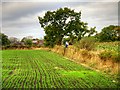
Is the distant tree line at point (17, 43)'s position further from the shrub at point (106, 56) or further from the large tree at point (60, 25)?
the shrub at point (106, 56)

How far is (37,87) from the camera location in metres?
10.1

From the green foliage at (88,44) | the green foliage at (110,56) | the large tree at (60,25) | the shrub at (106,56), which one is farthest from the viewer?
the large tree at (60,25)

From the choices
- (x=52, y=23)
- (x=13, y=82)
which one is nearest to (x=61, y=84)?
(x=13, y=82)

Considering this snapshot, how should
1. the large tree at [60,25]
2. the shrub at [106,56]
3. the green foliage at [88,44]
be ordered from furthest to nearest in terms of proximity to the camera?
the large tree at [60,25]
the green foliage at [88,44]
the shrub at [106,56]

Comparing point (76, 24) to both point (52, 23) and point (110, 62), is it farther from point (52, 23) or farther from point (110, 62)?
point (110, 62)

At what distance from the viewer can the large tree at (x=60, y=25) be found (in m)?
50.0

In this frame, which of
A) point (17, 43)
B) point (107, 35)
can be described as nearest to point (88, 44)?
point (107, 35)

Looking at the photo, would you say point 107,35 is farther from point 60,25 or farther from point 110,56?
A: point 110,56

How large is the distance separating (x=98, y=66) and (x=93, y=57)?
7.57 feet

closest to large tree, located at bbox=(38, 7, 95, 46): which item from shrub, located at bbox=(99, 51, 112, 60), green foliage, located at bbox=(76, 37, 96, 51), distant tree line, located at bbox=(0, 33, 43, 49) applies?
distant tree line, located at bbox=(0, 33, 43, 49)

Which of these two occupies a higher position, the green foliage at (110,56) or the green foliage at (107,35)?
the green foliage at (107,35)

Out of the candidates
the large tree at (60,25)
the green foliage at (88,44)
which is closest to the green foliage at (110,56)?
the green foliage at (88,44)

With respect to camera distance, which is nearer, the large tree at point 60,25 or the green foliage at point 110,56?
the green foliage at point 110,56

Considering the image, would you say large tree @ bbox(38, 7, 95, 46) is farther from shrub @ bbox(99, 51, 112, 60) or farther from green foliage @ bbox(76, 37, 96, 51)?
shrub @ bbox(99, 51, 112, 60)
